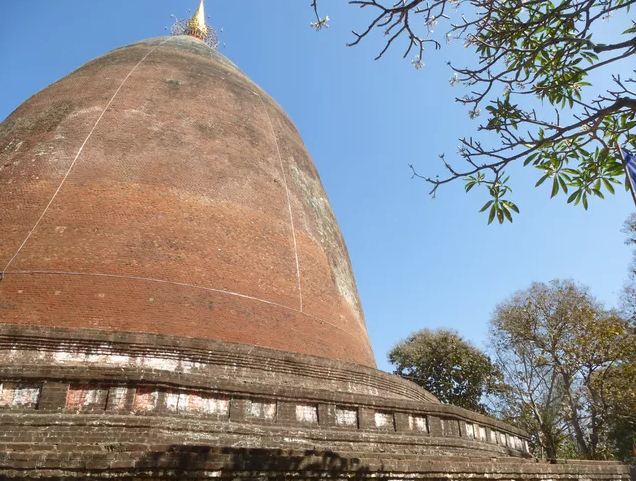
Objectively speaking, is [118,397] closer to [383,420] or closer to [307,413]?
[307,413]

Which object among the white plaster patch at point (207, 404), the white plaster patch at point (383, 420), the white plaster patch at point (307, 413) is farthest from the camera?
the white plaster patch at point (383, 420)

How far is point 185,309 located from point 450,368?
1859cm

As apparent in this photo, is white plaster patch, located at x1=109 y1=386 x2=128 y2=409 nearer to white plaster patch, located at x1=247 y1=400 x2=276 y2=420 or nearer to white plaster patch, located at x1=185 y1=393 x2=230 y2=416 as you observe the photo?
white plaster patch, located at x1=185 y1=393 x2=230 y2=416

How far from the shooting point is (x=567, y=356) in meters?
16.7

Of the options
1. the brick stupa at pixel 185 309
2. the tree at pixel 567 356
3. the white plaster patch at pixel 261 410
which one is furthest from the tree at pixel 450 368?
the white plaster patch at pixel 261 410

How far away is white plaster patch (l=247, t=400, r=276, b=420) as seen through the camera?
5.39m

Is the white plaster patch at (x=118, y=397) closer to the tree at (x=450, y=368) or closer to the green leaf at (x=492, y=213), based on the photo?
the green leaf at (x=492, y=213)

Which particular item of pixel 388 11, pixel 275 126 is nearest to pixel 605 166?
pixel 388 11

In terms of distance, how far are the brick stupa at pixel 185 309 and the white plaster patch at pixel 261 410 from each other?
0.08 feet

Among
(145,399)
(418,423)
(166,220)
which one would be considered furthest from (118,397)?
(418,423)

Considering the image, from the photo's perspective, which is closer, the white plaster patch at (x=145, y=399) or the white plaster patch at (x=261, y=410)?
the white plaster patch at (x=145, y=399)

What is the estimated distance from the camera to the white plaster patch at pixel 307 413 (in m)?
5.66

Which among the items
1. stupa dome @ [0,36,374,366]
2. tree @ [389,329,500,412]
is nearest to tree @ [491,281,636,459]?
tree @ [389,329,500,412]

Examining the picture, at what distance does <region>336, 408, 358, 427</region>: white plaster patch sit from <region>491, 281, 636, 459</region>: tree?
12013mm
